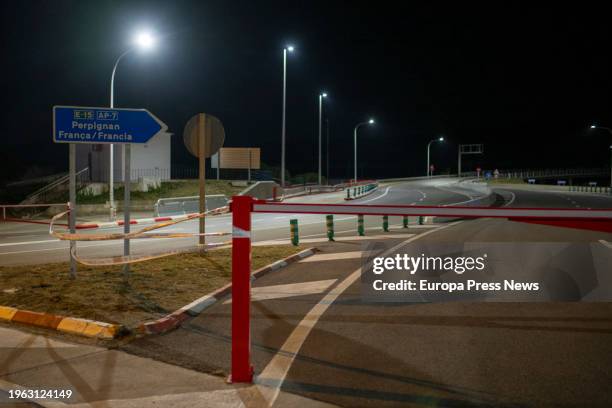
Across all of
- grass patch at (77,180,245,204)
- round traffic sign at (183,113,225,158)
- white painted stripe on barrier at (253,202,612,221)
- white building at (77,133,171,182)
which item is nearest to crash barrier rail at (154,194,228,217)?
grass patch at (77,180,245,204)

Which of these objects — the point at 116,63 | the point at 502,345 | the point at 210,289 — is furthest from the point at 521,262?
the point at 116,63

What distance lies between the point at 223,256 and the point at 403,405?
8391mm

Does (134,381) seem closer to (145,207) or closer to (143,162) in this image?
(145,207)

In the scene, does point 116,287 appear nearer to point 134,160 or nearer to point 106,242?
point 106,242

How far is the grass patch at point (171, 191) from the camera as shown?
33344 mm

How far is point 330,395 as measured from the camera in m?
4.18

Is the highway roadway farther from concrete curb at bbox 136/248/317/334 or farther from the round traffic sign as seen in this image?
the round traffic sign

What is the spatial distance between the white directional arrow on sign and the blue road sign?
298 cm

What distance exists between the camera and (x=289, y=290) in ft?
A: 27.4

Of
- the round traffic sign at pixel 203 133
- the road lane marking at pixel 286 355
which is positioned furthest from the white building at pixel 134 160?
the road lane marking at pixel 286 355

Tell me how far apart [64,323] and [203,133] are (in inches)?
238

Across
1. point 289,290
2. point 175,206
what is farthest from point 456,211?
point 175,206

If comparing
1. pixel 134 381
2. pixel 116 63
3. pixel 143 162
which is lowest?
pixel 134 381

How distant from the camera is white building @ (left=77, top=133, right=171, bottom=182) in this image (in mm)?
36406
